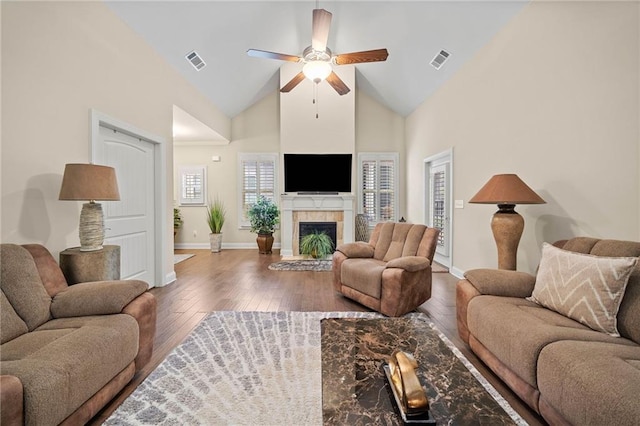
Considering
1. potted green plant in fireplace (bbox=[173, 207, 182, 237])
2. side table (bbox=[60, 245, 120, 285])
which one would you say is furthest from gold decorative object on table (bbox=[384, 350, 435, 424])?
potted green plant in fireplace (bbox=[173, 207, 182, 237])

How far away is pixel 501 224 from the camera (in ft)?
9.27

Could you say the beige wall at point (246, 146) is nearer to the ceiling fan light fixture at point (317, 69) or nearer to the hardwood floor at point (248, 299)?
the hardwood floor at point (248, 299)

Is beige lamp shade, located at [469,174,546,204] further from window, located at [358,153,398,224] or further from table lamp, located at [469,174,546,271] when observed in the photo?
window, located at [358,153,398,224]

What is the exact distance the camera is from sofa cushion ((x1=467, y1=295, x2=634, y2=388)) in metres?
1.57

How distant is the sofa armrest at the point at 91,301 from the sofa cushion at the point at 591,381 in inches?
96.3

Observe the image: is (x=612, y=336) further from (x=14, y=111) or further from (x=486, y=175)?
(x=14, y=111)

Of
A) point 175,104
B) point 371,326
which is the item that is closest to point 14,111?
point 175,104

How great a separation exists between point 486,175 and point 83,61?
15.2 ft

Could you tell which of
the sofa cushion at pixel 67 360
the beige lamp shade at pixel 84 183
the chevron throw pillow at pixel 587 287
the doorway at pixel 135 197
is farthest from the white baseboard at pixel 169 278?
the chevron throw pillow at pixel 587 287

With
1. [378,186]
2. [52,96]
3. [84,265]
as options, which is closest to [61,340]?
[84,265]

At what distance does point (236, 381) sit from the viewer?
1917 millimetres

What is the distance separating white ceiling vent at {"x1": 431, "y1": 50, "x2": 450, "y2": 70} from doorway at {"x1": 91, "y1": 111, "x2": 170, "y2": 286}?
4.34 meters

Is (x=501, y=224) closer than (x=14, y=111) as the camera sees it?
No

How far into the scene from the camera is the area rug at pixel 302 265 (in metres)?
5.17
